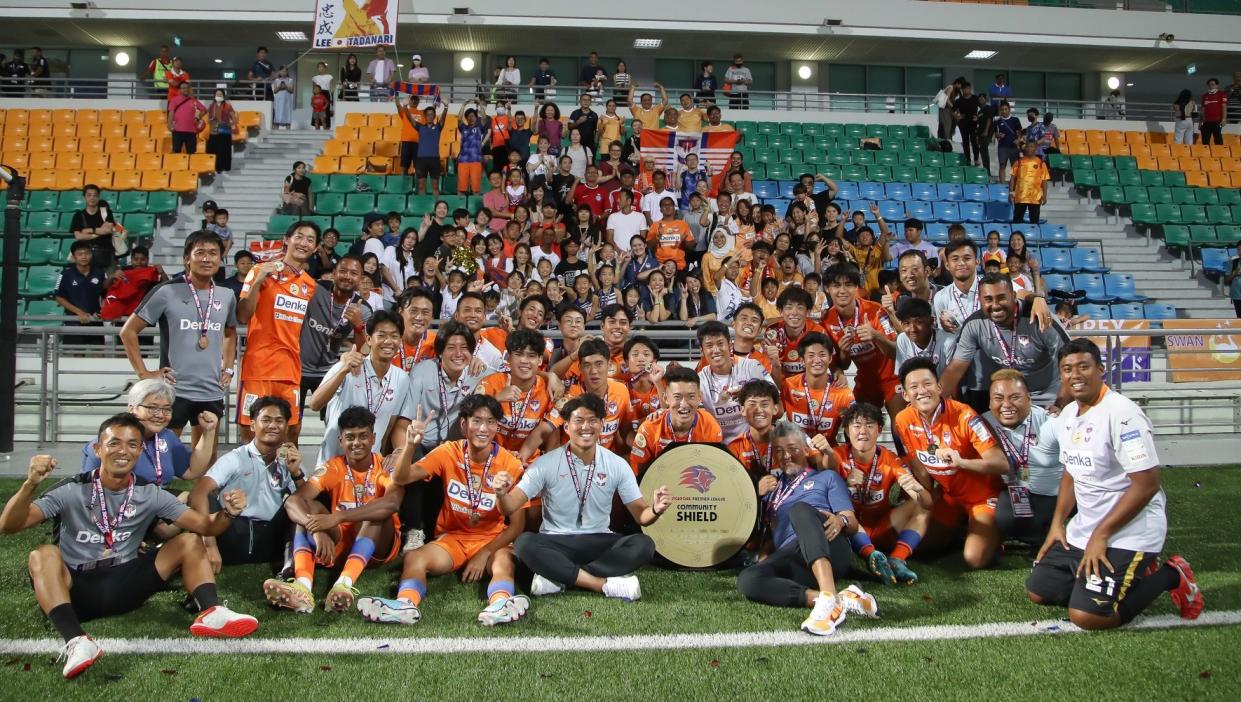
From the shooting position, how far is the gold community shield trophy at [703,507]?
5625 mm

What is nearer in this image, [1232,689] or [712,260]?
[1232,689]

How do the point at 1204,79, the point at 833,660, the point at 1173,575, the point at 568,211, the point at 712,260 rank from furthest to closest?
the point at 1204,79 < the point at 568,211 < the point at 712,260 < the point at 1173,575 < the point at 833,660

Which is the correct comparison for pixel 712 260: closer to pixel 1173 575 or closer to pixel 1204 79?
pixel 1173 575

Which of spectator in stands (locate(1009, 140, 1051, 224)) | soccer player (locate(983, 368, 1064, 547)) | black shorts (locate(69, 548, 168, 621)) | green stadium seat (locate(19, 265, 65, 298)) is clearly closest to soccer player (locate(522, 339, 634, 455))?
black shorts (locate(69, 548, 168, 621))

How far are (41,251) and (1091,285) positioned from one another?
54.0ft

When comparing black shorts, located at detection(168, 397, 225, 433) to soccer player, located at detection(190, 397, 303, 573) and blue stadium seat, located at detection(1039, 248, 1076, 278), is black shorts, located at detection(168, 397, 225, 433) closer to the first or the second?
soccer player, located at detection(190, 397, 303, 573)

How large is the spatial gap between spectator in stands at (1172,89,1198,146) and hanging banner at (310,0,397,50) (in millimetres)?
18853

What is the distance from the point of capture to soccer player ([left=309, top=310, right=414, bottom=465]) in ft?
19.5

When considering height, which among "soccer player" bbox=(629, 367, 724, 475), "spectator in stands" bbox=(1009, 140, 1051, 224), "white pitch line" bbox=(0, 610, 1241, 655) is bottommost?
"white pitch line" bbox=(0, 610, 1241, 655)

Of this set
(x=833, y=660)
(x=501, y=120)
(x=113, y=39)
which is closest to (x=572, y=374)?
(x=833, y=660)

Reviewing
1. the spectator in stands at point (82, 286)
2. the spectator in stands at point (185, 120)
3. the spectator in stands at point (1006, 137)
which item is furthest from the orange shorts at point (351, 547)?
the spectator in stands at point (1006, 137)

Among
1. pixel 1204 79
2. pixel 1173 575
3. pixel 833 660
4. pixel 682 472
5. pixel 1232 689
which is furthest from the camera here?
pixel 1204 79

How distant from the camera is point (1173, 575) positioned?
15.0 ft

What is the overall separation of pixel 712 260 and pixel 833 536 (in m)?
6.52
